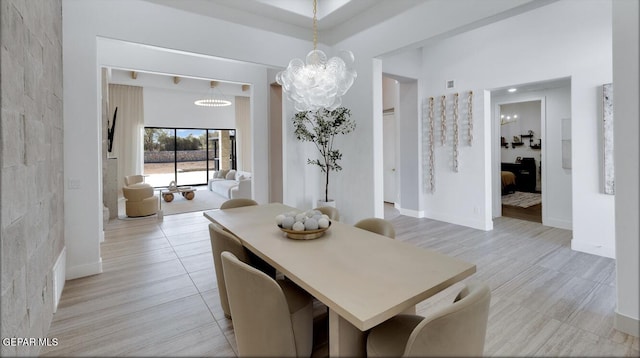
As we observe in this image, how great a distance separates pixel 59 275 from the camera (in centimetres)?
258

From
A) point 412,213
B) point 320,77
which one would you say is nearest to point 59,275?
point 320,77

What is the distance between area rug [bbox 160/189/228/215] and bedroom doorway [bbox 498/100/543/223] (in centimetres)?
640

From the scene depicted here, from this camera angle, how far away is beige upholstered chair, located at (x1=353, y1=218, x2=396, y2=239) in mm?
2261

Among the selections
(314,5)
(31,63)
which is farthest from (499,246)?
(31,63)

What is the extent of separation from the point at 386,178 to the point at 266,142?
3222 millimetres

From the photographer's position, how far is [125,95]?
27.8 ft

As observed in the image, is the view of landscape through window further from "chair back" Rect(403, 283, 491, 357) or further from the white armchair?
"chair back" Rect(403, 283, 491, 357)

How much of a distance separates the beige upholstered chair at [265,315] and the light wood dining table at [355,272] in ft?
0.54

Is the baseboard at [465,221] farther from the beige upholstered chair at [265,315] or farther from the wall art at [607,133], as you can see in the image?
the beige upholstered chair at [265,315]

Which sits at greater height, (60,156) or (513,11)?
(513,11)

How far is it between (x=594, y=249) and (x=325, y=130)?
3.69 metres

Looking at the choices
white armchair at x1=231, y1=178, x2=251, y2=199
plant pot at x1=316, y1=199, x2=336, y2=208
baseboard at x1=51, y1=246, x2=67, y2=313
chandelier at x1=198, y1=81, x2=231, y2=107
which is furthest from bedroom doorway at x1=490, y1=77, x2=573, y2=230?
chandelier at x1=198, y1=81, x2=231, y2=107

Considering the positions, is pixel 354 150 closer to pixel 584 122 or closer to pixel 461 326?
pixel 584 122

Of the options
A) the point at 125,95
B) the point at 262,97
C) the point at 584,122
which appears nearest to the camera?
the point at 584,122
